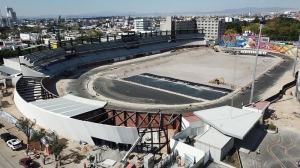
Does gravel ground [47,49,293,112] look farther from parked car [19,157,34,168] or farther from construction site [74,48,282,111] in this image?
parked car [19,157,34,168]

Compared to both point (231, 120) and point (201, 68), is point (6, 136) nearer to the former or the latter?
point (231, 120)

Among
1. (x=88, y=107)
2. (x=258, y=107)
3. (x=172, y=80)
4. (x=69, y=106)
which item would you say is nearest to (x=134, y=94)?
(x=172, y=80)

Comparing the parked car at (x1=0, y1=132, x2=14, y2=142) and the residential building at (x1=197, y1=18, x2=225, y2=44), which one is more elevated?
the residential building at (x1=197, y1=18, x2=225, y2=44)

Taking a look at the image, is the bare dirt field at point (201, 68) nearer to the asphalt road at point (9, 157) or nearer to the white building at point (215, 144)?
the white building at point (215, 144)

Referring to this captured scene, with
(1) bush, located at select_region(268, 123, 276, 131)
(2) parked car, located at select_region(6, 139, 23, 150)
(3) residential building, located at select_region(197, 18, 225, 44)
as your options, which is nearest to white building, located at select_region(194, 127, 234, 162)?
(1) bush, located at select_region(268, 123, 276, 131)

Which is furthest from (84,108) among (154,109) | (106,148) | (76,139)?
(154,109)

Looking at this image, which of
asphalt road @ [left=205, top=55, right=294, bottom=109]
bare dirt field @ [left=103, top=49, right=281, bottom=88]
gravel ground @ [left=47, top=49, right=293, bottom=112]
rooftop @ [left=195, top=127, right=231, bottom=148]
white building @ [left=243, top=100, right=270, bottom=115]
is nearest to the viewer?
rooftop @ [left=195, top=127, right=231, bottom=148]
